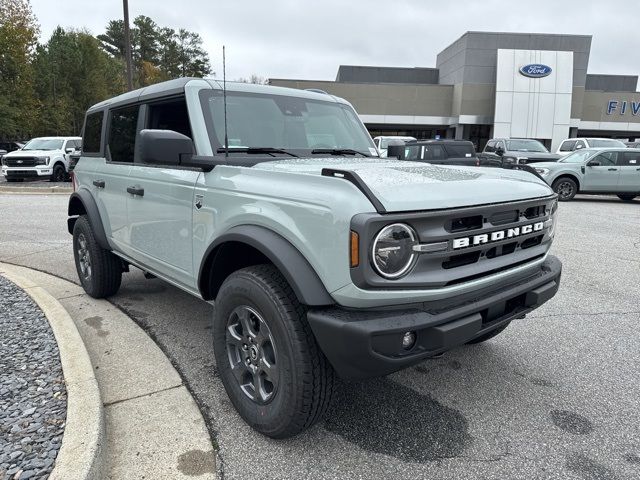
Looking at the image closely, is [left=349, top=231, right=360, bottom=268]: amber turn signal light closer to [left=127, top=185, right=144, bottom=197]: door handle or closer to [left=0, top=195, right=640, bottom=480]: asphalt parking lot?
[left=0, top=195, right=640, bottom=480]: asphalt parking lot

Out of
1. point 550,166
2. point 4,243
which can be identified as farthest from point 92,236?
point 550,166

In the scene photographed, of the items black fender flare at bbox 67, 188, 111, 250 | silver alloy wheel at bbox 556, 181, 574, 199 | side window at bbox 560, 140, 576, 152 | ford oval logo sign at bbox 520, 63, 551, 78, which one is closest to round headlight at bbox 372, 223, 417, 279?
black fender flare at bbox 67, 188, 111, 250

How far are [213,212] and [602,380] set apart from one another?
289cm

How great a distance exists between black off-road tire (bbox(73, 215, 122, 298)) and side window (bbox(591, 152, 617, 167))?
14.2 m

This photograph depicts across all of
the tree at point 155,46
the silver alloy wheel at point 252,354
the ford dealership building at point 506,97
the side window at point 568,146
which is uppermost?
the tree at point 155,46

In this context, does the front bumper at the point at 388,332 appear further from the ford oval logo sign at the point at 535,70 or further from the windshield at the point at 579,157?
the ford oval logo sign at the point at 535,70

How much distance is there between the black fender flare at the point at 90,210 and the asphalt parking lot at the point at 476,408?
0.73m

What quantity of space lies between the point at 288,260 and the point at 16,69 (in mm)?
41535

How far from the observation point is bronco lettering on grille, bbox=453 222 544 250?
89.9 inches

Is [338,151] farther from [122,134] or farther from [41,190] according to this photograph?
[41,190]

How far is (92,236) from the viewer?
4629 millimetres

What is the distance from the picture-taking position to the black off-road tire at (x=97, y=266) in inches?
182

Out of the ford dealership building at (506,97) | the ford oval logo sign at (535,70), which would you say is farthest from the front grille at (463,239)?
the ford oval logo sign at (535,70)

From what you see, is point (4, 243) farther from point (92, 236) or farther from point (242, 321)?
point (242, 321)
